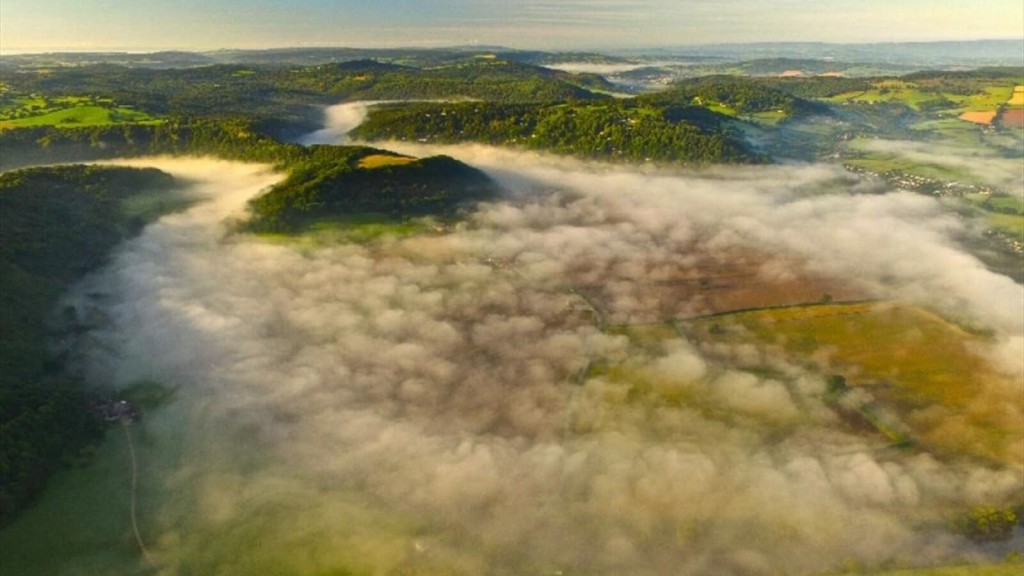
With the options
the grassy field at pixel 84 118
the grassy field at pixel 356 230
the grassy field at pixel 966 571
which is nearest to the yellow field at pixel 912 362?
the grassy field at pixel 966 571

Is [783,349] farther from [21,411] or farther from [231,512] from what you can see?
[21,411]

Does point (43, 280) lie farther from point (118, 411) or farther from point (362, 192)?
point (362, 192)

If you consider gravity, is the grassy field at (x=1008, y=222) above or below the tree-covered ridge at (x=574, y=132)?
below

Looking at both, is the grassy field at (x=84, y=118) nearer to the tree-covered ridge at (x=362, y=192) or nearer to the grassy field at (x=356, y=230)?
the tree-covered ridge at (x=362, y=192)

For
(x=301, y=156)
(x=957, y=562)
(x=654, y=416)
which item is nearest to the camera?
(x=957, y=562)

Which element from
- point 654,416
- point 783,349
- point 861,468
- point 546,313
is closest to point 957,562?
point 861,468

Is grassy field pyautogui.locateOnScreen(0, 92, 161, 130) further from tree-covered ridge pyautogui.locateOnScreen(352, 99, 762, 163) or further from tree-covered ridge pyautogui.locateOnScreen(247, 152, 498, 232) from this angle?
tree-covered ridge pyautogui.locateOnScreen(247, 152, 498, 232)
